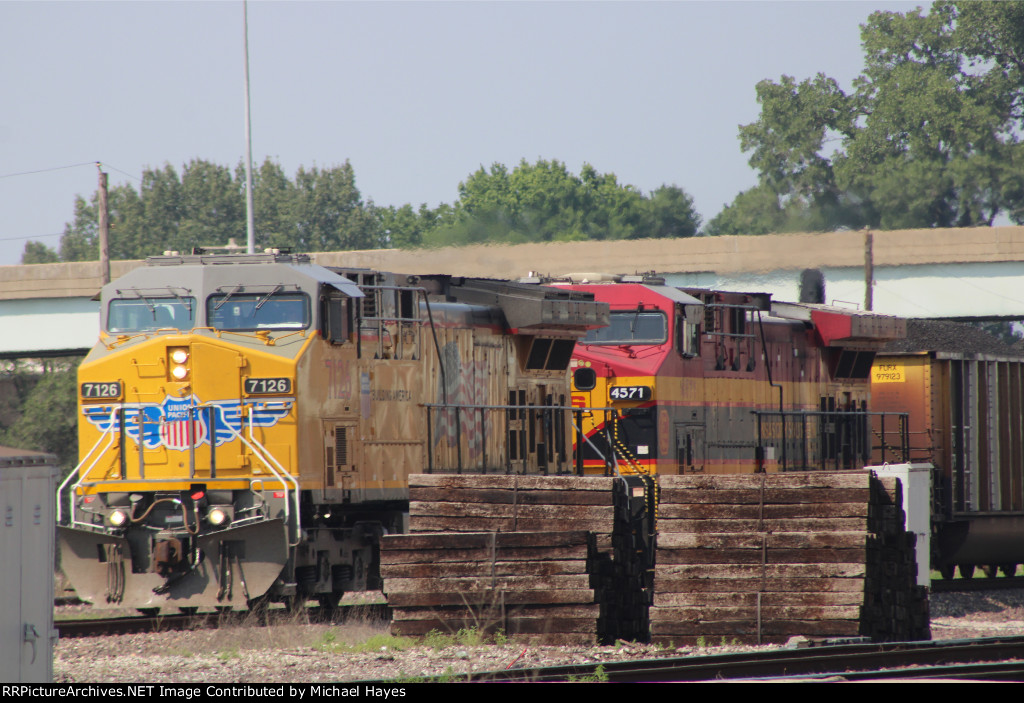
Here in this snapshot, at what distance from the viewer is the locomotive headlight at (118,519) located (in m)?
14.4

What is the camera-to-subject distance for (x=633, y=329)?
1839cm

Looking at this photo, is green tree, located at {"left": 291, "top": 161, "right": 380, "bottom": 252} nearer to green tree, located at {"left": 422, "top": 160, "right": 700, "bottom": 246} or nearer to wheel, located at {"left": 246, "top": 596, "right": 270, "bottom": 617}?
green tree, located at {"left": 422, "top": 160, "right": 700, "bottom": 246}

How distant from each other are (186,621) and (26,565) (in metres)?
5.92

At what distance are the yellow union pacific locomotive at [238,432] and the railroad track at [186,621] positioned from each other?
0.68ft

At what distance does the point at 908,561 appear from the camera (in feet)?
48.2

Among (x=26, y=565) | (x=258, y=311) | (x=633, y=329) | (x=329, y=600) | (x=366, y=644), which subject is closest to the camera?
(x=26, y=565)

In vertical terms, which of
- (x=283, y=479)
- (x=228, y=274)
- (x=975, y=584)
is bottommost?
(x=975, y=584)

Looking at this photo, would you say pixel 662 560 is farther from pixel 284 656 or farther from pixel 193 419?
pixel 193 419

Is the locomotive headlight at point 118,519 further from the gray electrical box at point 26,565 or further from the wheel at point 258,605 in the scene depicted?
the gray electrical box at point 26,565

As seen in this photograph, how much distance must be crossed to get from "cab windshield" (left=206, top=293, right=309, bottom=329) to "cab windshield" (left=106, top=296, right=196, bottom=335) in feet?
0.93

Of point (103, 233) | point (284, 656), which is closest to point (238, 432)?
point (284, 656)

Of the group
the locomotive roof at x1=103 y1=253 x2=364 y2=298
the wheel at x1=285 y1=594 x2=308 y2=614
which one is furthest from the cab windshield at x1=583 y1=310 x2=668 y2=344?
the wheel at x1=285 y1=594 x2=308 y2=614

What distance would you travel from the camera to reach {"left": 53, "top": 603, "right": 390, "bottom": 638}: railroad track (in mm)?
14234

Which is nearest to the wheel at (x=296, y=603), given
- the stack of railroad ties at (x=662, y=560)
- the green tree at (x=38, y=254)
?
the stack of railroad ties at (x=662, y=560)
